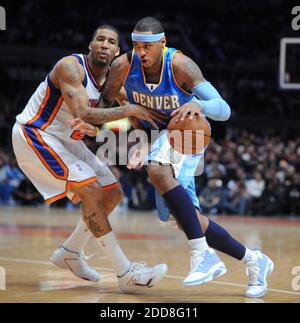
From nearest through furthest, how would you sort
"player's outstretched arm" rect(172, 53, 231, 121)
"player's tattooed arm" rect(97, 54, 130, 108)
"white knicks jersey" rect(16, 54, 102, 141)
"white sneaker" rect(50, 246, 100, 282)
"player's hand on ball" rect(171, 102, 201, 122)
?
"player's hand on ball" rect(171, 102, 201, 122), "player's outstretched arm" rect(172, 53, 231, 121), "player's tattooed arm" rect(97, 54, 130, 108), "white knicks jersey" rect(16, 54, 102, 141), "white sneaker" rect(50, 246, 100, 282)

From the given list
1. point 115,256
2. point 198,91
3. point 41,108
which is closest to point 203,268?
point 115,256

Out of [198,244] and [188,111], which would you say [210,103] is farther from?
[198,244]

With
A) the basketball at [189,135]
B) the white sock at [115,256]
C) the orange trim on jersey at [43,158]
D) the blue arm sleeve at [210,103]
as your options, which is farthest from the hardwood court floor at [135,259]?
the blue arm sleeve at [210,103]

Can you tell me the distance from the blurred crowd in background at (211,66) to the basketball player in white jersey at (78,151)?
30.6 feet

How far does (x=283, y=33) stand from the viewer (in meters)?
20.4

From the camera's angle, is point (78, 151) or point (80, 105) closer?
point (80, 105)

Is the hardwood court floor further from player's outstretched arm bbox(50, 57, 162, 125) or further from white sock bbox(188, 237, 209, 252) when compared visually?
player's outstretched arm bbox(50, 57, 162, 125)

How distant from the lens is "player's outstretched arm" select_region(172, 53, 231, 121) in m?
4.57

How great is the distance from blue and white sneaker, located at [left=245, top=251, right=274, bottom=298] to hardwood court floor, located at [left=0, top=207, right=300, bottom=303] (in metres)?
0.08

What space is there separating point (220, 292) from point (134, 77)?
174 centimetres

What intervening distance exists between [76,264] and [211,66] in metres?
14.8

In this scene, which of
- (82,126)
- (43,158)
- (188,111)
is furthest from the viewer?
(43,158)

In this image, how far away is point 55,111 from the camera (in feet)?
17.5

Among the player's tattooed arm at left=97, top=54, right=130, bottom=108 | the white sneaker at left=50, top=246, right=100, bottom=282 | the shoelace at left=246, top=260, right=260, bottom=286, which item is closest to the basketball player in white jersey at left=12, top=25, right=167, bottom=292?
the white sneaker at left=50, top=246, right=100, bottom=282
